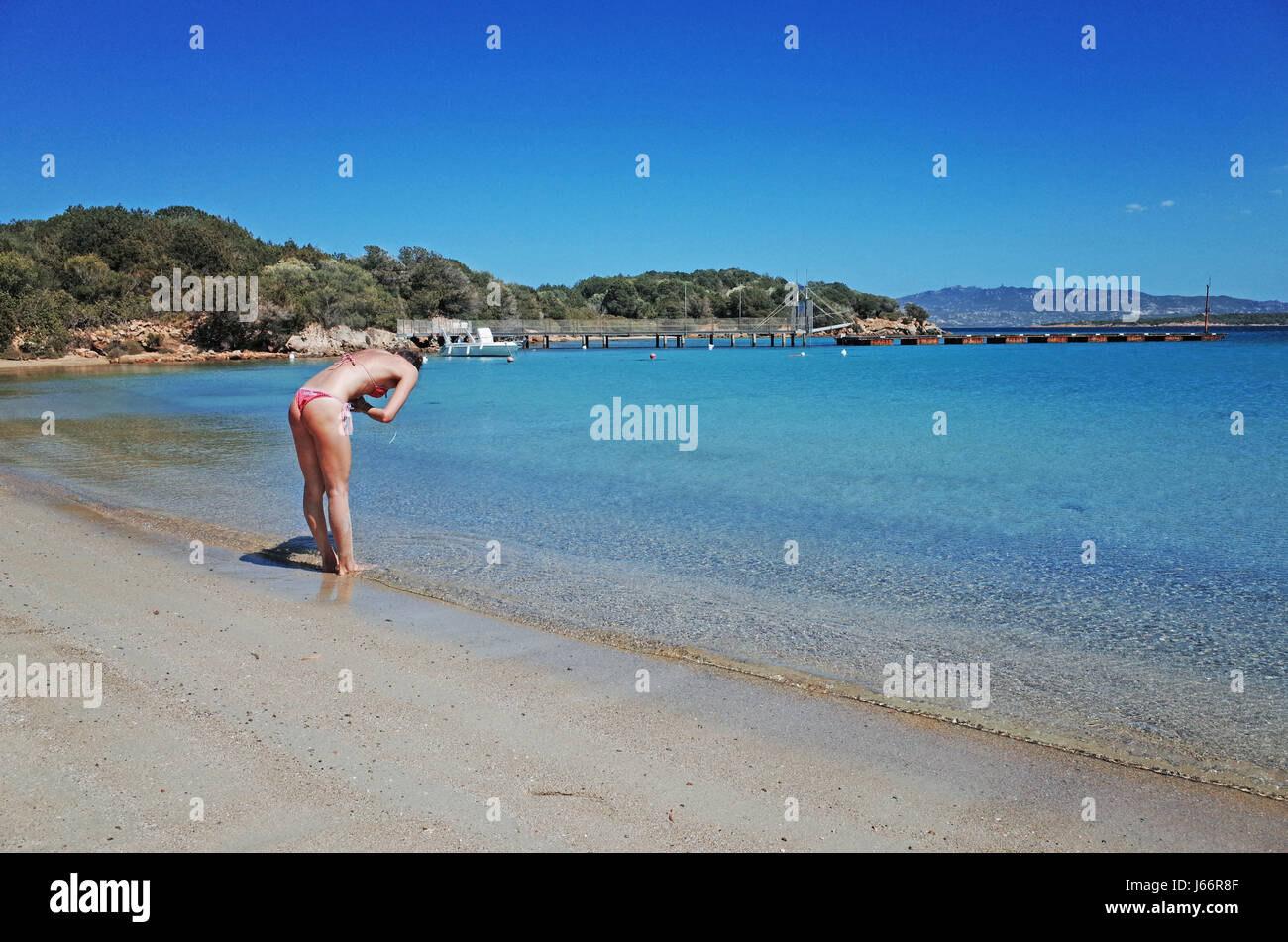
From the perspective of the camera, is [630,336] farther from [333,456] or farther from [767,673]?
[767,673]

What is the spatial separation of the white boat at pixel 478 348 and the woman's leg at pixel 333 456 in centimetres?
7441

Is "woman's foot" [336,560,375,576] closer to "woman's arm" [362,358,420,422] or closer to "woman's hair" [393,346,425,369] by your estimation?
"woman's arm" [362,358,420,422]

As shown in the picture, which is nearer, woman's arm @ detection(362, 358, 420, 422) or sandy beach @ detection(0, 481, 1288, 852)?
sandy beach @ detection(0, 481, 1288, 852)

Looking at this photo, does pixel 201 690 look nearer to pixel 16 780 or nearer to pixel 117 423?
pixel 16 780

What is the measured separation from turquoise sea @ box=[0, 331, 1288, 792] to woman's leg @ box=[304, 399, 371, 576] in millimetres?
668

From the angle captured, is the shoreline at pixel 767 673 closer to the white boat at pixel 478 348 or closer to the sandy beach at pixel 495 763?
the sandy beach at pixel 495 763

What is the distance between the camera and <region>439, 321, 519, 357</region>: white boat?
3299 inches

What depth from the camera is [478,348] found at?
85.9m

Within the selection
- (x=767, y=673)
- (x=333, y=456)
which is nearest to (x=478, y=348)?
(x=333, y=456)

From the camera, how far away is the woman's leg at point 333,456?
719 centimetres

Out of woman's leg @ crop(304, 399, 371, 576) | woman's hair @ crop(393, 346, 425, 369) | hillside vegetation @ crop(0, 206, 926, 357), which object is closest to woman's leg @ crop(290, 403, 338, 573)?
woman's leg @ crop(304, 399, 371, 576)
